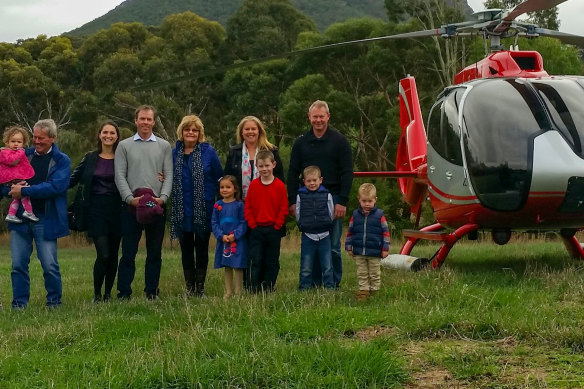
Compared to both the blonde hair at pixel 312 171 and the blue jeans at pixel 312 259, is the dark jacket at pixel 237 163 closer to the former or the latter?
the blonde hair at pixel 312 171

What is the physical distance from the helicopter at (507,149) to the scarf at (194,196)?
1044 mm

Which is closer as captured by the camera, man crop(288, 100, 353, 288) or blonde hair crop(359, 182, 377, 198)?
blonde hair crop(359, 182, 377, 198)

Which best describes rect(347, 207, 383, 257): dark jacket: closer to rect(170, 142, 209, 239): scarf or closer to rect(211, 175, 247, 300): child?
rect(211, 175, 247, 300): child

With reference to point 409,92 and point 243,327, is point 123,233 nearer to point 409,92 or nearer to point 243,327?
point 243,327

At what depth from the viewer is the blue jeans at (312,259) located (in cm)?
693

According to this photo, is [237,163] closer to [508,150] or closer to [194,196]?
[194,196]

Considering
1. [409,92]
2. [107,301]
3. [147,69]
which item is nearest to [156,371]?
[107,301]

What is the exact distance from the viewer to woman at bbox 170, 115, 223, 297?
7258 millimetres

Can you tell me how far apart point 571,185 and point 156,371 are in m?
4.81

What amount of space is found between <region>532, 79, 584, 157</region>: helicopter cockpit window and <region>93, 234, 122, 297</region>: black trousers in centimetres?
484

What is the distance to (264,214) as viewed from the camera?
270 inches

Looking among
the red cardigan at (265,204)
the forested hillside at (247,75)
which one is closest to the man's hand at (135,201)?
the red cardigan at (265,204)

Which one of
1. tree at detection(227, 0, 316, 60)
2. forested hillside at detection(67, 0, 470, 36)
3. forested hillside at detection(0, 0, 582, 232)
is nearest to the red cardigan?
forested hillside at detection(0, 0, 582, 232)

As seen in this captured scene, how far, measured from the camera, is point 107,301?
7074 millimetres
